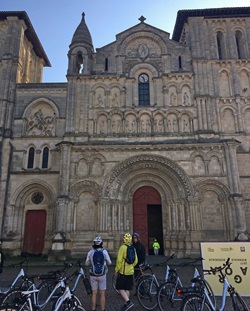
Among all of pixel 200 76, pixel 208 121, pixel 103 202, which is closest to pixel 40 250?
pixel 103 202

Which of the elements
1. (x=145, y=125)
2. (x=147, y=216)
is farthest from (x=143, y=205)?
(x=145, y=125)

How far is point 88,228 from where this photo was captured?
1945 cm

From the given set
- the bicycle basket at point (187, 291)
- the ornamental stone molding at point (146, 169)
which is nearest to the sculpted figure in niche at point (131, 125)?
the ornamental stone molding at point (146, 169)

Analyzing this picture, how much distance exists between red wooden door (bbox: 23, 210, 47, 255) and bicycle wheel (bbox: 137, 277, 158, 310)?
14200 mm

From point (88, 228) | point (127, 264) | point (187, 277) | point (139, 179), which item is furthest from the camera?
point (139, 179)

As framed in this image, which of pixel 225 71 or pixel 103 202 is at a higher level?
pixel 225 71

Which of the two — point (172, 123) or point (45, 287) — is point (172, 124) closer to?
point (172, 123)

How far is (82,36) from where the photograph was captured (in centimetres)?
2467

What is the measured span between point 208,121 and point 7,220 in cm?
1736

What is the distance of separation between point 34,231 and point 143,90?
1461 cm

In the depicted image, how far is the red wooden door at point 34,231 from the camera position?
20500 mm

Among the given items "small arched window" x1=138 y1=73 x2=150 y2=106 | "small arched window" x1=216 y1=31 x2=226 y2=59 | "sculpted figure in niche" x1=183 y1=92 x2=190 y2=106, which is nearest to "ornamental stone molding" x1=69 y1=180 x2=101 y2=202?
"small arched window" x1=138 y1=73 x2=150 y2=106

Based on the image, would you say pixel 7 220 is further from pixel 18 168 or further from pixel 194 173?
pixel 194 173

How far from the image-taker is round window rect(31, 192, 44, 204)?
21403 mm
